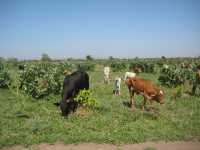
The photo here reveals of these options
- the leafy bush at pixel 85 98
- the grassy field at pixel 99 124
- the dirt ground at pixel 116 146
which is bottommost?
the dirt ground at pixel 116 146

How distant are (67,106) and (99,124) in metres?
1.70

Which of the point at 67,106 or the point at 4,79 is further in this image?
the point at 4,79

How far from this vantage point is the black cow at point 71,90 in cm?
1152

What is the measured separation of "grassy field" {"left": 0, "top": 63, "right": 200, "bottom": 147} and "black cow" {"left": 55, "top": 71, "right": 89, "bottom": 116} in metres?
0.40

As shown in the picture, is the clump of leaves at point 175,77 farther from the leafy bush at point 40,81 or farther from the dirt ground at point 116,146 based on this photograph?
the dirt ground at point 116,146

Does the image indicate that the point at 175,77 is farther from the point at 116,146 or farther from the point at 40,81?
the point at 116,146

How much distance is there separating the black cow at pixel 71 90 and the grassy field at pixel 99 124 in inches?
15.9

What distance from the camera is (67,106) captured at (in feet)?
38.0

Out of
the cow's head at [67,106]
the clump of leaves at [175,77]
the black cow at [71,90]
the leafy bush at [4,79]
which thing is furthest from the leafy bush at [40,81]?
the clump of leaves at [175,77]

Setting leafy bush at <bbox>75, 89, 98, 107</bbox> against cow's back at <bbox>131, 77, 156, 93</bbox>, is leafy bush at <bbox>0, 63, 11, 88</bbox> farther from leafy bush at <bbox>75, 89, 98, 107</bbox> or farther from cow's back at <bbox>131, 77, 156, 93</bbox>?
cow's back at <bbox>131, 77, 156, 93</bbox>

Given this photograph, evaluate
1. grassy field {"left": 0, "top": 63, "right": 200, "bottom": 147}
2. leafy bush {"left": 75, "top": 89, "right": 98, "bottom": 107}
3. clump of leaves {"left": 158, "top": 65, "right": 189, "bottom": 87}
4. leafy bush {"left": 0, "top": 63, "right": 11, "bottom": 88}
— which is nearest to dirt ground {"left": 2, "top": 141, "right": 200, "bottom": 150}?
grassy field {"left": 0, "top": 63, "right": 200, "bottom": 147}

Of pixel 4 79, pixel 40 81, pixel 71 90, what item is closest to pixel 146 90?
pixel 71 90

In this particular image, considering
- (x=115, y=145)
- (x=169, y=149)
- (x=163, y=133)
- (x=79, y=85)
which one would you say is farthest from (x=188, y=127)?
(x=79, y=85)

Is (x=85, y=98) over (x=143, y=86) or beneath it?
beneath
